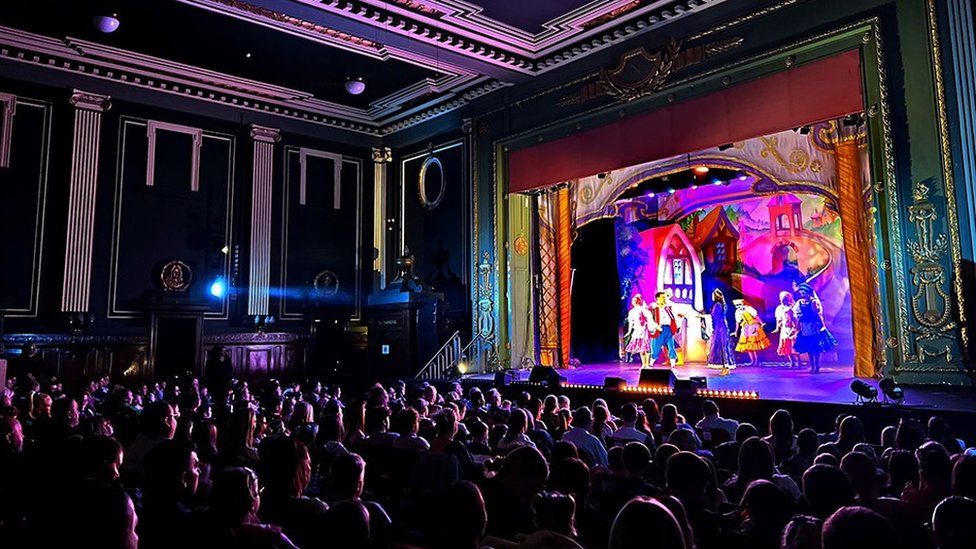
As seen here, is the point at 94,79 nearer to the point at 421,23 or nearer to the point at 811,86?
the point at 421,23

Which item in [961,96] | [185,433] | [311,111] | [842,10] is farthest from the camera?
[311,111]

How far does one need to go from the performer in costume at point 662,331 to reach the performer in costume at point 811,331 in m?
2.77

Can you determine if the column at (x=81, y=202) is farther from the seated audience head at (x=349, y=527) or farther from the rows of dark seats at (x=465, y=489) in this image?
the seated audience head at (x=349, y=527)

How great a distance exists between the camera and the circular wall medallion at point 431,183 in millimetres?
16906

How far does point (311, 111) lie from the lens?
56.7 feet

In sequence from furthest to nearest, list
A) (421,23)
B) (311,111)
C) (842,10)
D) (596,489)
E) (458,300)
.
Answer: (311,111) → (458,300) → (421,23) → (842,10) → (596,489)

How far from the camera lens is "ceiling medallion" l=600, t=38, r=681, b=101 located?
1211cm

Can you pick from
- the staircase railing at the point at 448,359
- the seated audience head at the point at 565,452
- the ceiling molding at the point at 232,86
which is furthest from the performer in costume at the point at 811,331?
the seated audience head at the point at 565,452

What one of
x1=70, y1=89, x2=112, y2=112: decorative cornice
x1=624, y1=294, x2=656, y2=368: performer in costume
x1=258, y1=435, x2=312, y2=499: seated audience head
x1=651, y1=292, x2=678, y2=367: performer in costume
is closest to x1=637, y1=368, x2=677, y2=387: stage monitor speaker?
x1=624, y1=294, x2=656, y2=368: performer in costume

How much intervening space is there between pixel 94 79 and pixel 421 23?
754 cm

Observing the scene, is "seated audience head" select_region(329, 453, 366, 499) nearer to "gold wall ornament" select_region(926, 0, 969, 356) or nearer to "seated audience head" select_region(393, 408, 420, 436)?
"seated audience head" select_region(393, 408, 420, 436)

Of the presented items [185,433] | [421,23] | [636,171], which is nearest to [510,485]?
[185,433]

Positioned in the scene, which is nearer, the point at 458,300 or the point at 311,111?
the point at 458,300

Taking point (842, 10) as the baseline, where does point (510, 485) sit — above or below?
below
